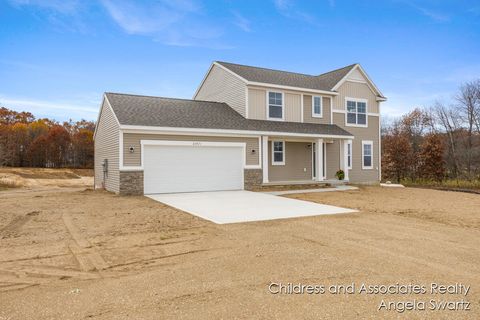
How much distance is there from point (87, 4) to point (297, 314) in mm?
18908

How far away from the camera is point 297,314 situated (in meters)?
3.40

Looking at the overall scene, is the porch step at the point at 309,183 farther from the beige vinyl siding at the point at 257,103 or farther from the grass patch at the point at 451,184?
the grass patch at the point at 451,184

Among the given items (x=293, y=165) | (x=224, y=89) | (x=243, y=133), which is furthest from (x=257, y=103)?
(x=293, y=165)

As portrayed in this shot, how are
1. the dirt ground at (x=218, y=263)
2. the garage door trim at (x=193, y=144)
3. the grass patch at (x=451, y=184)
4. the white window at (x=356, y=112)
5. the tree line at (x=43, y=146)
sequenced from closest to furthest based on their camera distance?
A: the dirt ground at (x=218, y=263) < the garage door trim at (x=193, y=144) < the grass patch at (x=451, y=184) < the white window at (x=356, y=112) < the tree line at (x=43, y=146)

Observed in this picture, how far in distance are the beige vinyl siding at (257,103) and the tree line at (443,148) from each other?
520 inches

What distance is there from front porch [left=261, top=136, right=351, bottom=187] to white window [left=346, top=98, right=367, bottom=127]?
161 cm

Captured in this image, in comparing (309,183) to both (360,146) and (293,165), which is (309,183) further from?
(360,146)

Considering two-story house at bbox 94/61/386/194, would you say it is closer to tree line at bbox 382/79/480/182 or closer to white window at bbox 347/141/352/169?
white window at bbox 347/141/352/169

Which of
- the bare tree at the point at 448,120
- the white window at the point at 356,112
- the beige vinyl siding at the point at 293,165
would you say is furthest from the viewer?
the bare tree at the point at 448,120

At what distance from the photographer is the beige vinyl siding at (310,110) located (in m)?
19.8

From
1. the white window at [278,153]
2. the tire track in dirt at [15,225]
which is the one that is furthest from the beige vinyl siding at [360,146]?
the tire track in dirt at [15,225]

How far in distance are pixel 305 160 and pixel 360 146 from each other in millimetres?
4473

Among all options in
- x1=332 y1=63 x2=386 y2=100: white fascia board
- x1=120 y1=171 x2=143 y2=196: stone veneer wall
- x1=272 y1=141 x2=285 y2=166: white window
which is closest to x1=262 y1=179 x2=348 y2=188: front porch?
x1=272 y1=141 x2=285 y2=166: white window

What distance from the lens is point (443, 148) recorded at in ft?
81.2
